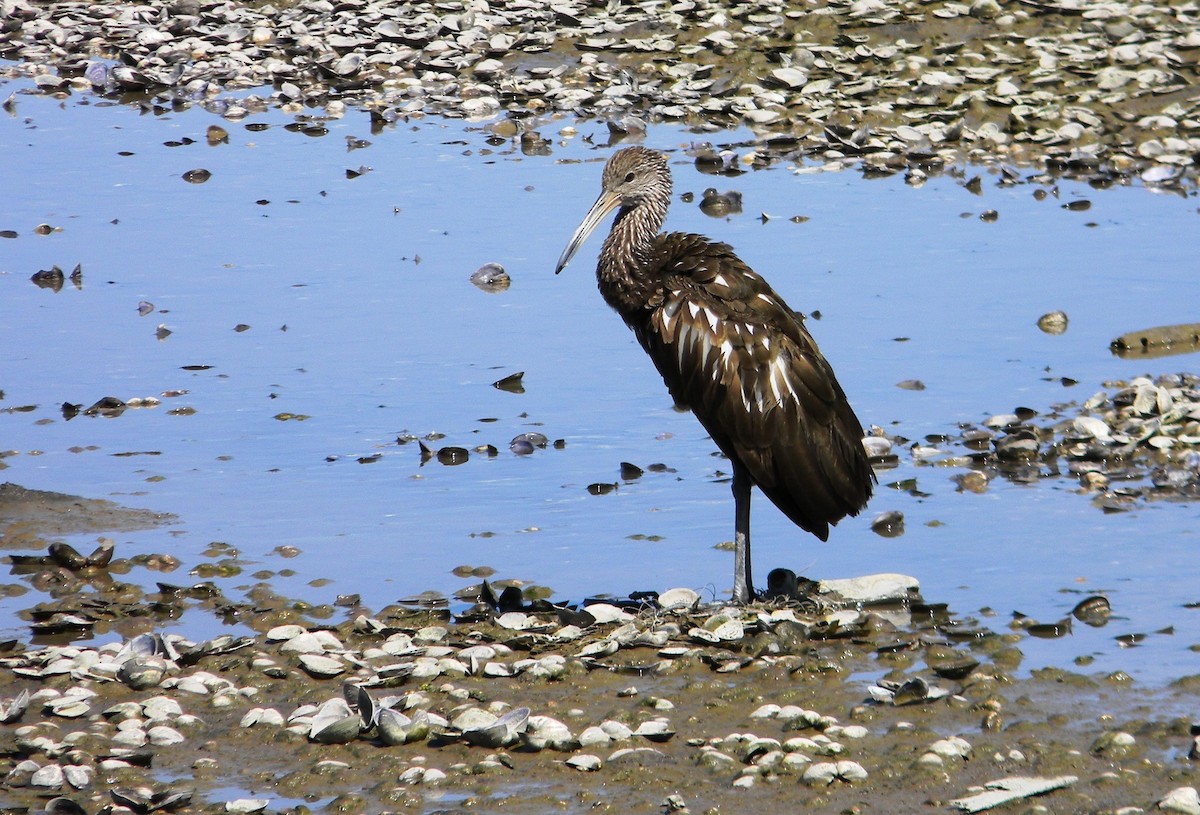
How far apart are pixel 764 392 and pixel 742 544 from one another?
0.81 meters

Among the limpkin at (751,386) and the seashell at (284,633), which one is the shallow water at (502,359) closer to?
the seashell at (284,633)

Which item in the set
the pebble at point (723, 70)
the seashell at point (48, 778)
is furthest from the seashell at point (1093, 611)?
the pebble at point (723, 70)

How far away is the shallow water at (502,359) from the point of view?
9617 mm

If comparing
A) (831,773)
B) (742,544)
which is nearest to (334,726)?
(831,773)

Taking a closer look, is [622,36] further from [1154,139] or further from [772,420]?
[772,420]

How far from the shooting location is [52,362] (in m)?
13.2

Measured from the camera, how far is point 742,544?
883 centimetres

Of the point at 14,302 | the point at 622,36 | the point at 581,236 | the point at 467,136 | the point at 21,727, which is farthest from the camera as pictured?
the point at 622,36

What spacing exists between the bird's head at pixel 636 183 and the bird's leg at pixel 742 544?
1.97m

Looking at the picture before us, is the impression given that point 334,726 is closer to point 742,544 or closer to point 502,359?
point 742,544

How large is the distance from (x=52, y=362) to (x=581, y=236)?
5063 mm

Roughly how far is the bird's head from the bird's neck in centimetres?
10

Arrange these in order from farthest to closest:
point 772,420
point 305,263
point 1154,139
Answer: point 1154,139 < point 305,263 < point 772,420

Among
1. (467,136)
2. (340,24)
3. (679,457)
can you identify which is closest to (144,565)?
(679,457)
